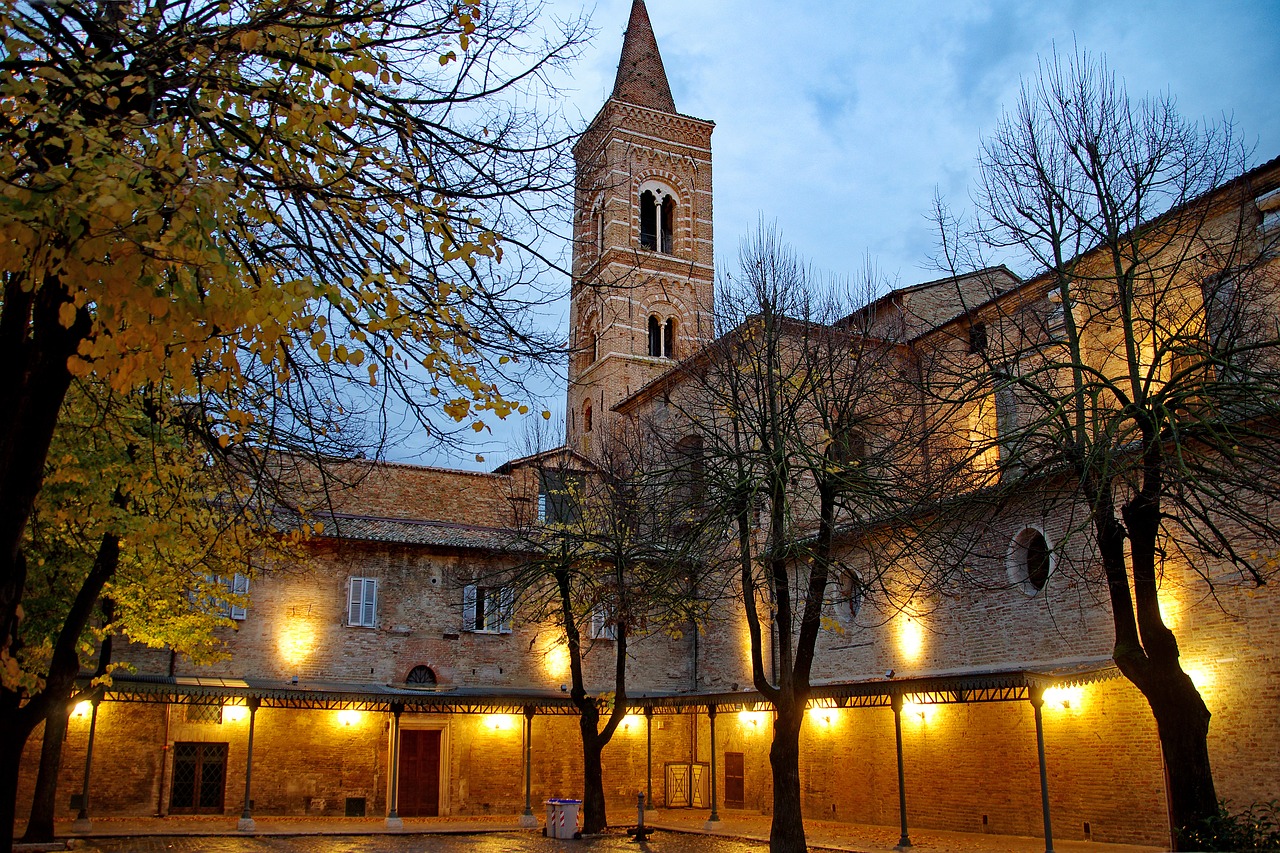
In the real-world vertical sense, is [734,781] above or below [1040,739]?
below

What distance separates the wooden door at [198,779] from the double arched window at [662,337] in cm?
2714

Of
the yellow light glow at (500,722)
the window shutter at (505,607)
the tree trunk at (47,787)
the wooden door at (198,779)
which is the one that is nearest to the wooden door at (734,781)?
the yellow light glow at (500,722)

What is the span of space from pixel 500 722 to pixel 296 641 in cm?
585

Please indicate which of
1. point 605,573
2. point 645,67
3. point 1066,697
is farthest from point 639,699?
point 645,67

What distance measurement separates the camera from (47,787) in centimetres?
1800

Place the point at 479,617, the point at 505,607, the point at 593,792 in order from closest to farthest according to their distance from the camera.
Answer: the point at 593,792
the point at 505,607
the point at 479,617

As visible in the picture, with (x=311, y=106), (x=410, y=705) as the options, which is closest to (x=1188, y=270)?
(x=311, y=106)

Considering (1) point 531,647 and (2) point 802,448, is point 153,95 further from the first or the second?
(1) point 531,647

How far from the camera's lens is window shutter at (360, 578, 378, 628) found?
27.8 metres

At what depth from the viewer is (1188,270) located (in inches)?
720

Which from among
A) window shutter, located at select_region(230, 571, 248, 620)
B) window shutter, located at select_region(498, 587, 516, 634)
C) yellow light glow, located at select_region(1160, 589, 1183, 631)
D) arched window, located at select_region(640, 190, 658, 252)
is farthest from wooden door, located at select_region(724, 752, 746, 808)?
arched window, located at select_region(640, 190, 658, 252)

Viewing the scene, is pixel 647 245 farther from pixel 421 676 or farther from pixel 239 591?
pixel 239 591

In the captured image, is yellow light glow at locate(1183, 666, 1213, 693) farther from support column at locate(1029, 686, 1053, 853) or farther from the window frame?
the window frame

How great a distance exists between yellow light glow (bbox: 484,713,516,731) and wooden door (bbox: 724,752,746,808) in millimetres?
6000
